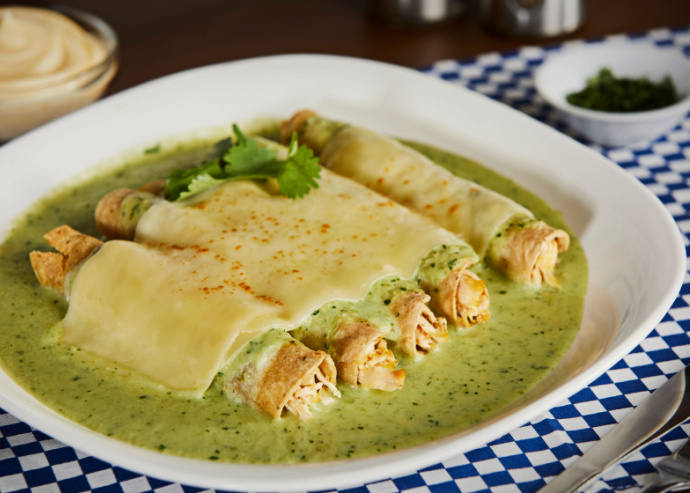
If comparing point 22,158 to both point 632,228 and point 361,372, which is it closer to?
point 361,372

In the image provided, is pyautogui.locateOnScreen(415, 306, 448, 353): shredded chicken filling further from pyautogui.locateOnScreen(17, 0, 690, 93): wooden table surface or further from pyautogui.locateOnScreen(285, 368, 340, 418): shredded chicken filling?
pyautogui.locateOnScreen(17, 0, 690, 93): wooden table surface

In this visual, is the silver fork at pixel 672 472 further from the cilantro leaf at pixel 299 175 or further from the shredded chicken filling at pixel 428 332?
the cilantro leaf at pixel 299 175

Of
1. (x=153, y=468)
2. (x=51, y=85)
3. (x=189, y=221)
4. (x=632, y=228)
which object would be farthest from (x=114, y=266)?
(x=632, y=228)

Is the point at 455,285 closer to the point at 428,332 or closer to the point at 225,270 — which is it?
the point at 428,332

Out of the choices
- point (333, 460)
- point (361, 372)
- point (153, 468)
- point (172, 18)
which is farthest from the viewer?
point (172, 18)

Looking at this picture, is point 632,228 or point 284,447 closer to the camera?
point 284,447

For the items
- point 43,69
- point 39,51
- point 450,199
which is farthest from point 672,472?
point 39,51
